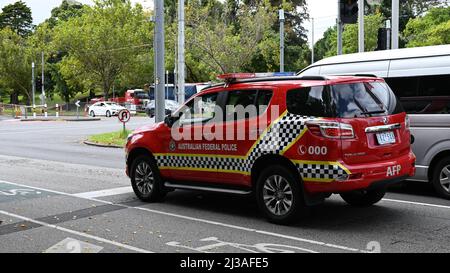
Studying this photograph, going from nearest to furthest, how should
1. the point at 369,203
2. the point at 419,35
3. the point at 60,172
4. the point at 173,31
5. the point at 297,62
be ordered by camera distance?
the point at 369,203, the point at 60,172, the point at 419,35, the point at 173,31, the point at 297,62

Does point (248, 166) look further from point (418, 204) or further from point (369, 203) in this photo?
point (418, 204)

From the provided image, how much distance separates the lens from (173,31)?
2114 inches

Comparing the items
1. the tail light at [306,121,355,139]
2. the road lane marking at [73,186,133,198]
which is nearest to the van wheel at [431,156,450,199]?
the tail light at [306,121,355,139]

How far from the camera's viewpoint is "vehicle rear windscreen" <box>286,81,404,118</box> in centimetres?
688

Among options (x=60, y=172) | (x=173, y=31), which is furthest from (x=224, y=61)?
(x=60, y=172)

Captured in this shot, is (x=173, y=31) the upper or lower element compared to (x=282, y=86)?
upper

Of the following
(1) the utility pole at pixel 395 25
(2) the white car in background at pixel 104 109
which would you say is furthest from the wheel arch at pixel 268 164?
(2) the white car in background at pixel 104 109

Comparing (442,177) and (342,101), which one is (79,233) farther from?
(442,177)

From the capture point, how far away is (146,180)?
30.1ft

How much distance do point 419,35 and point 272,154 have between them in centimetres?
4370

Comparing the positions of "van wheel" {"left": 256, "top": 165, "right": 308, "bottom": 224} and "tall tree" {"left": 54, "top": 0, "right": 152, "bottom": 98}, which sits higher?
"tall tree" {"left": 54, "top": 0, "right": 152, "bottom": 98}

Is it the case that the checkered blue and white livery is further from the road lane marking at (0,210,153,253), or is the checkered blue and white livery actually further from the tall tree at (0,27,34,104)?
the tall tree at (0,27,34,104)

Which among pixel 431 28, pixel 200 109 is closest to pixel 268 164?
pixel 200 109

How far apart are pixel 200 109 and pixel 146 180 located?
5.39 ft
